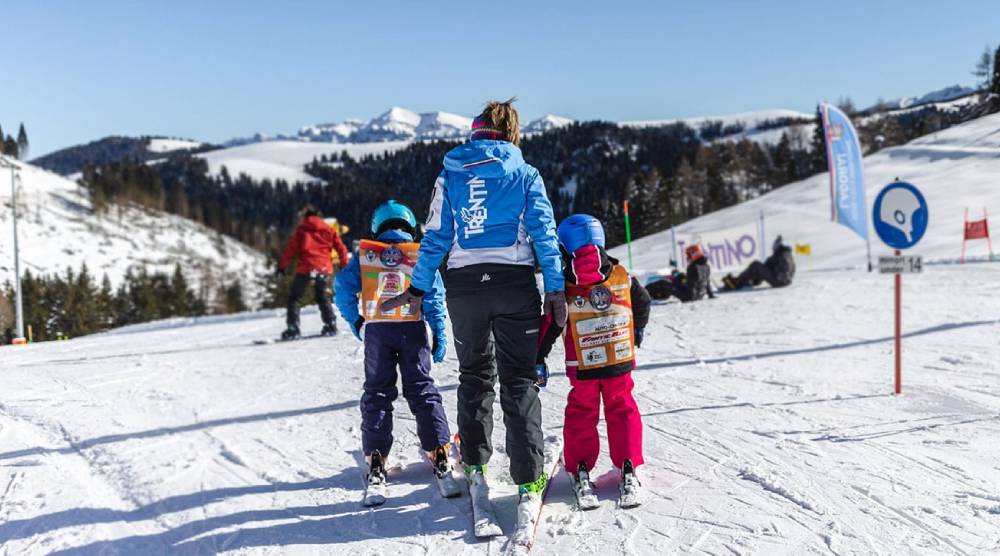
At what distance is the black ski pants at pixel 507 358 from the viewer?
3.10 metres

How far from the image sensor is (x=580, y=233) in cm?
340

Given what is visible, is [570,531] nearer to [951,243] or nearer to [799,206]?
[951,243]

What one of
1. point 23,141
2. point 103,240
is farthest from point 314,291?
point 23,141

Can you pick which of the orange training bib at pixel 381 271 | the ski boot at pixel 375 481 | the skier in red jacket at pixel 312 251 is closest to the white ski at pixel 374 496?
the ski boot at pixel 375 481

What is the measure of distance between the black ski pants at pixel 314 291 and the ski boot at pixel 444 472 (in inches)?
229

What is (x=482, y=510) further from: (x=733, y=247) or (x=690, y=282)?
(x=733, y=247)

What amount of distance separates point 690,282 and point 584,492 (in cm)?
1008

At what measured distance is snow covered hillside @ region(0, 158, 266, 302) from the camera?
256 feet

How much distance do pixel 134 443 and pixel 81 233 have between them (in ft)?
325

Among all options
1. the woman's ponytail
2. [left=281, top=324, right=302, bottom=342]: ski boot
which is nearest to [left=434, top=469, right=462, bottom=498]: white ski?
the woman's ponytail

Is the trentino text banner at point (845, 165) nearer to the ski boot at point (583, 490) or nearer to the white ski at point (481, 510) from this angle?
the ski boot at point (583, 490)

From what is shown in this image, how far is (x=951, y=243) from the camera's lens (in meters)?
22.2

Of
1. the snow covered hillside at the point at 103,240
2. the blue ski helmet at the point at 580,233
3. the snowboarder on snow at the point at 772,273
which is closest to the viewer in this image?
the blue ski helmet at the point at 580,233

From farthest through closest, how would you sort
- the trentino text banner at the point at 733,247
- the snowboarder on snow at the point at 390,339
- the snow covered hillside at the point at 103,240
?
the snow covered hillside at the point at 103,240, the trentino text banner at the point at 733,247, the snowboarder on snow at the point at 390,339
